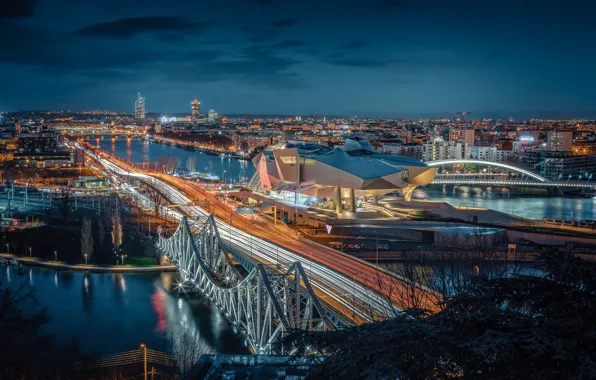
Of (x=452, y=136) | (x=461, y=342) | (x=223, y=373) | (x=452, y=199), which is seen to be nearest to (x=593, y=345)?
(x=461, y=342)

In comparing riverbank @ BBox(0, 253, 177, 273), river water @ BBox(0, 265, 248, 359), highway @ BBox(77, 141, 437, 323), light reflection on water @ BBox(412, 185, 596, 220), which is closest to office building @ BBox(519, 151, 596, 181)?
light reflection on water @ BBox(412, 185, 596, 220)

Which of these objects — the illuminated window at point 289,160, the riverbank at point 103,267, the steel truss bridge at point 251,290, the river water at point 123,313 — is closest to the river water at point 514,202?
the illuminated window at point 289,160

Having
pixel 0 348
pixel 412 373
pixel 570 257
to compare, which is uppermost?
pixel 570 257

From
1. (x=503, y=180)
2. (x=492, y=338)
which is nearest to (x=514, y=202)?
(x=503, y=180)

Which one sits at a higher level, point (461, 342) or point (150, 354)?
point (461, 342)

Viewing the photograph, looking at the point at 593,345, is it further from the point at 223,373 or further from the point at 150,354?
the point at 150,354

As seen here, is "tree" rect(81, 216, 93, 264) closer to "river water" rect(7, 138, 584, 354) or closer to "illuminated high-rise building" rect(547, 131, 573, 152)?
"river water" rect(7, 138, 584, 354)

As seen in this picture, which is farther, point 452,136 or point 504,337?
point 452,136
